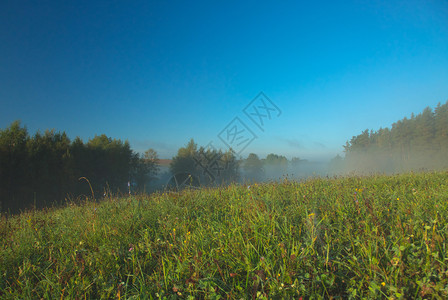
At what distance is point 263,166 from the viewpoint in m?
76.9

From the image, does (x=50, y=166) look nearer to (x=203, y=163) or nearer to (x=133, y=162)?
(x=133, y=162)

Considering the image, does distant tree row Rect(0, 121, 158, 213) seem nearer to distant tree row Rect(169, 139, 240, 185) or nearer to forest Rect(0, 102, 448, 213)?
forest Rect(0, 102, 448, 213)

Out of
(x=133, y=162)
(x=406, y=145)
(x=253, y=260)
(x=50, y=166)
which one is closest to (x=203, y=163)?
(x=133, y=162)

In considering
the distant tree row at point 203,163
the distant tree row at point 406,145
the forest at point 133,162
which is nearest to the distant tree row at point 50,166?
the forest at point 133,162

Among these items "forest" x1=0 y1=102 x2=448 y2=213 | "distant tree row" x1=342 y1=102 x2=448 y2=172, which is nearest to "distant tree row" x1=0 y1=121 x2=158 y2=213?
"forest" x1=0 y1=102 x2=448 y2=213

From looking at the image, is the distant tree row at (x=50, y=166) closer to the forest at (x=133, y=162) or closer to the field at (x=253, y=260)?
the forest at (x=133, y=162)

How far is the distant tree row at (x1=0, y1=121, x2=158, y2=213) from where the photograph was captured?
71.1 feet

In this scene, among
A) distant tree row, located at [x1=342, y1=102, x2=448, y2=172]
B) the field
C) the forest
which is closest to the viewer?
the field

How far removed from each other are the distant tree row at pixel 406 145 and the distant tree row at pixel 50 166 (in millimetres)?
44082

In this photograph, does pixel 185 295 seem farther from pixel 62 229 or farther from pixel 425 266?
pixel 62 229

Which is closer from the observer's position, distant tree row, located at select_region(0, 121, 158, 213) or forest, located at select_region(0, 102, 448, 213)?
forest, located at select_region(0, 102, 448, 213)

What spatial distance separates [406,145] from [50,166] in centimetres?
6497

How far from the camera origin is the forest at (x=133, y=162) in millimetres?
15547

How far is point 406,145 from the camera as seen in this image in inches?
1791
